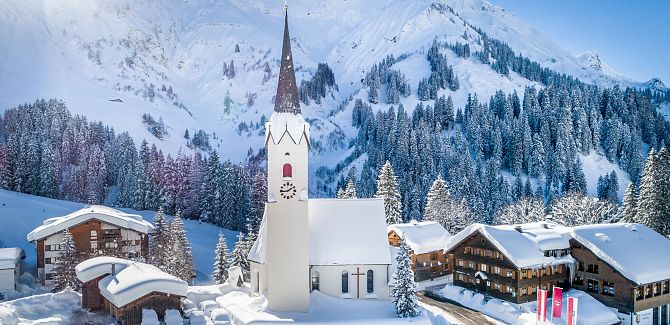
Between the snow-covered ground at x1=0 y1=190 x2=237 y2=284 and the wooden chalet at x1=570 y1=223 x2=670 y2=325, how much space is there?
40284mm

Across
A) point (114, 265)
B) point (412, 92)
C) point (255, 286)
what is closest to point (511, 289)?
point (255, 286)

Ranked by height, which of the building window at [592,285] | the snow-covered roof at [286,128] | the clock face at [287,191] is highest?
the snow-covered roof at [286,128]

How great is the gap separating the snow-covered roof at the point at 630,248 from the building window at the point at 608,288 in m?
1.89

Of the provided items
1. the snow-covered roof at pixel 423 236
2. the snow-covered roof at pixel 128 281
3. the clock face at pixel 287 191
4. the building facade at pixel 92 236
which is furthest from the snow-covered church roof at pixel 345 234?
the building facade at pixel 92 236

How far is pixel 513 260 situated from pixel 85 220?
3926cm

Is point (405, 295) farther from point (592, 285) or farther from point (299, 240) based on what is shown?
point (592, 285)

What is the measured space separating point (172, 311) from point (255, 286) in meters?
7.18

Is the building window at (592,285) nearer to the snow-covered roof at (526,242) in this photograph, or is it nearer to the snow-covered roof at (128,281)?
the snow-covered roof at (526,242)

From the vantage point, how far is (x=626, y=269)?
41.6m

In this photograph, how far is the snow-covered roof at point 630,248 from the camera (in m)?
41.8

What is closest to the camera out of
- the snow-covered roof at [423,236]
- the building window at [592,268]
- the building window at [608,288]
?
the building window at [608,288]

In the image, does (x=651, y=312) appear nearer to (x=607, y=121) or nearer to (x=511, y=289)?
(x=511, y=289)

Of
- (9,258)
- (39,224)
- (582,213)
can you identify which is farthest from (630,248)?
(39,224)

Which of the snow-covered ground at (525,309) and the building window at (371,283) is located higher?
the building window at (371,283)
